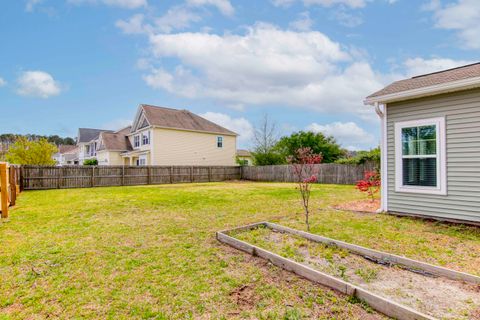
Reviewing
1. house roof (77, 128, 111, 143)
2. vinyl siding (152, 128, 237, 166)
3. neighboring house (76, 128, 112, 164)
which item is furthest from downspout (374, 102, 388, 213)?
house roof (77, 128, 111, 143)

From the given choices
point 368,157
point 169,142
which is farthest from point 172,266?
point 169,142

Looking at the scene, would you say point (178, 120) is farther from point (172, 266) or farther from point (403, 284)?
point (403, 284)

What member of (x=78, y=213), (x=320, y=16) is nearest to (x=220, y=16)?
(x=320, y=16)

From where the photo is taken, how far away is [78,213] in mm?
7195

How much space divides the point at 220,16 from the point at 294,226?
394 inches

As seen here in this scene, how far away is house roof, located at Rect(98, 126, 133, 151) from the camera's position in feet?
88.5

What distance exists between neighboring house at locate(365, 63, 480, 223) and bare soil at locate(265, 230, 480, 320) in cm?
357

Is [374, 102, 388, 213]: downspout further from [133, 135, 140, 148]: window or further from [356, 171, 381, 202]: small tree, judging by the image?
[133, 135, 140, 148]: window

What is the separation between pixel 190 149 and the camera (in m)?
25.1

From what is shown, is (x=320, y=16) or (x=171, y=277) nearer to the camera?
(x=171, y=277)

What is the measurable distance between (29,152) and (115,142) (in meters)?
7.46

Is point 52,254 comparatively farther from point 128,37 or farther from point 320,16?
point 320,16

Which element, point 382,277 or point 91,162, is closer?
point 382,277

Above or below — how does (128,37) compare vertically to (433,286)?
above
